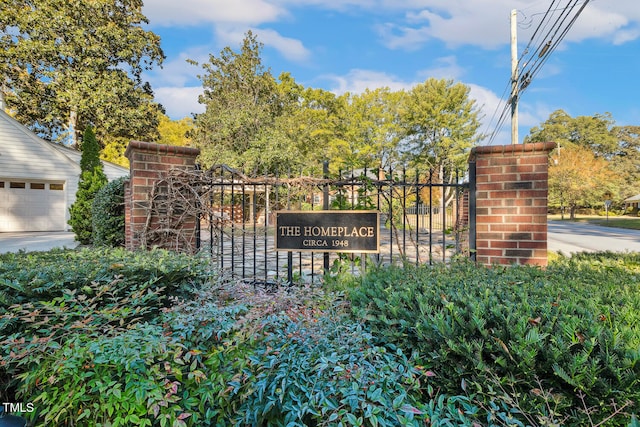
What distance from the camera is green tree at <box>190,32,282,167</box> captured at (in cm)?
1783

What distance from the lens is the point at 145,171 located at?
3.75 metres

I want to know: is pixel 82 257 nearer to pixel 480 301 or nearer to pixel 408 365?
pixel 408 365

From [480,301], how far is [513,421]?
1.99ft

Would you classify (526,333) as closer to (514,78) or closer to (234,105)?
(514,78)

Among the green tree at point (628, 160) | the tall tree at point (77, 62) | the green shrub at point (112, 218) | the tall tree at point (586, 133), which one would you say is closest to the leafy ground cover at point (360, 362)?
the green shrub at point (112, 218)

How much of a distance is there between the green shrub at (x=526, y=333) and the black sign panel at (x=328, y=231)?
1.09 m

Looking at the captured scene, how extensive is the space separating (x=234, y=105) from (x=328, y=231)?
17.6 metres

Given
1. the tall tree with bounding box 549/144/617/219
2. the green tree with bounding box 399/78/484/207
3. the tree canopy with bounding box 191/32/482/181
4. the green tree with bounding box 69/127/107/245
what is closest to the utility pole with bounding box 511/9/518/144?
the tree canopy with bounding box 191/32/482/181

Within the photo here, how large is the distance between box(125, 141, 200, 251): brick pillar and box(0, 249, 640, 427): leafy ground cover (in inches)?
65.2

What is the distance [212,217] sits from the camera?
4.06 meters

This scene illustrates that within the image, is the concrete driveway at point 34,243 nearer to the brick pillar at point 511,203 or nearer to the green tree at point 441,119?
the brick pillar at point 511,203

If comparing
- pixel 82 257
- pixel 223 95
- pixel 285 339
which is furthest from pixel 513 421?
pixel 223 95

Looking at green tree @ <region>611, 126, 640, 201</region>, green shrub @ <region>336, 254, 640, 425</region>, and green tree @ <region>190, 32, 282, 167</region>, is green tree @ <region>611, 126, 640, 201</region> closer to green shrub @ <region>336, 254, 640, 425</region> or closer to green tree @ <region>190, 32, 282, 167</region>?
green tree @ <region>190, 32, 282, 167</region>

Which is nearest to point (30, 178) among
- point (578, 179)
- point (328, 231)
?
point (328, 231)
